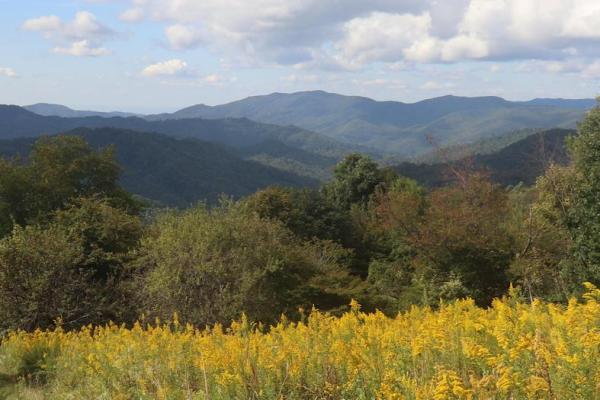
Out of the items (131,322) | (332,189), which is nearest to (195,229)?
(131,322)

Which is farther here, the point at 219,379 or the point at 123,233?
the point at 123,233

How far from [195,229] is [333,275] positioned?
6.49 metres

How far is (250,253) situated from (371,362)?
12.8 metres

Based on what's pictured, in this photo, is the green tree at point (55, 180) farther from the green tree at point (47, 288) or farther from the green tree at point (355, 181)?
the green tree at point (355, 181)

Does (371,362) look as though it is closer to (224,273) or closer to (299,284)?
(224,273)

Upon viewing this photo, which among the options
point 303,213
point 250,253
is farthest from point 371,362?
point 303,213

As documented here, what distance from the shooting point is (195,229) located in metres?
15.0

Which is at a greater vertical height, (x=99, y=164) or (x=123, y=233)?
(x=99, y=164)

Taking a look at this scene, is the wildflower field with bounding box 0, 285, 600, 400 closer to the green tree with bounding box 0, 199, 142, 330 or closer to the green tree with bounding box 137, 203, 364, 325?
the green tree with bounding box 137, 203, 364, 325

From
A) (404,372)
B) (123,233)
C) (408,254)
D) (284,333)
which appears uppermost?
(404,372)

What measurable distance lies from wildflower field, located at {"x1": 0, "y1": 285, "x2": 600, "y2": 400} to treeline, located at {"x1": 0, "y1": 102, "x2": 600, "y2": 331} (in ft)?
5.31

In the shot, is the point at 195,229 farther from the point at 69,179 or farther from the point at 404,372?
the point at 69,179

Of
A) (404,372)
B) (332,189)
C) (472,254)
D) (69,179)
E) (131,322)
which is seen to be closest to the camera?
(404,372)

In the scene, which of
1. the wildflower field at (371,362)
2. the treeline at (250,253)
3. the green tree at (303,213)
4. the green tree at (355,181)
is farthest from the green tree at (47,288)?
the green tree at (355,181)
